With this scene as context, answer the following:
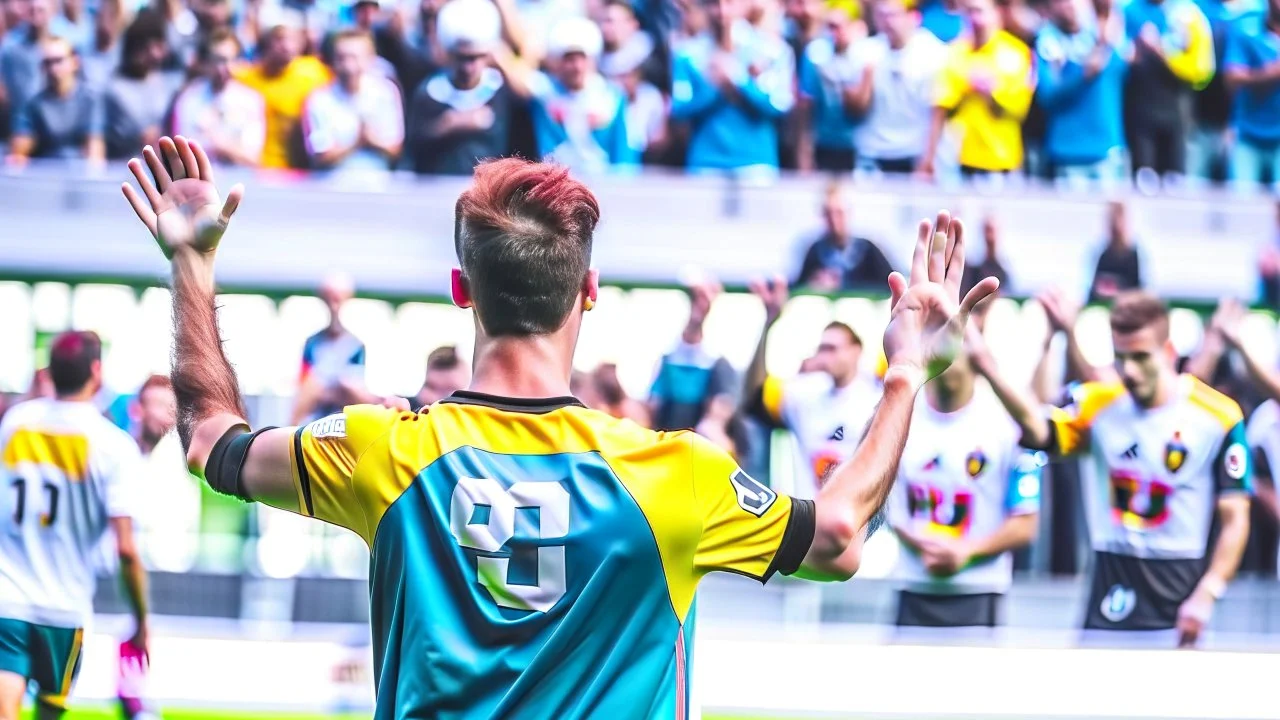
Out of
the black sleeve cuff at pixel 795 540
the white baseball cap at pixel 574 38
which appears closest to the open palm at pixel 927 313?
the black sleeve cuff at pixel 795 540

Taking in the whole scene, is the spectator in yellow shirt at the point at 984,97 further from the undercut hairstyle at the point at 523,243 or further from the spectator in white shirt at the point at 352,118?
the undercut hairstyle at the point at 523,243

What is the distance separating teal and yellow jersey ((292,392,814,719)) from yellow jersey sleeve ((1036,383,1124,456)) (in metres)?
5.23

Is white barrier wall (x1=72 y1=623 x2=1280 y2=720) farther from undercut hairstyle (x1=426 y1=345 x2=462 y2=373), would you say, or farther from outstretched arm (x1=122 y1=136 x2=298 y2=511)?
outstretched arm (x1=122 y1=136 x2=298 y2=511)

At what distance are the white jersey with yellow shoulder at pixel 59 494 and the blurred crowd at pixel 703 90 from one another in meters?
3.94

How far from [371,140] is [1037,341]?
171 inches

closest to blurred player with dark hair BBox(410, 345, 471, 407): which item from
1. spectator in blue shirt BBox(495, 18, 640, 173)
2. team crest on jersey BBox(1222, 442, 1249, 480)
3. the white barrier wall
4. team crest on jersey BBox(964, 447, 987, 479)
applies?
the white barrier wall

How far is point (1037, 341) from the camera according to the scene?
8914mm

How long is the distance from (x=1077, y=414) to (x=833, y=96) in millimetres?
3276

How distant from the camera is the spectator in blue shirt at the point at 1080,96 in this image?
9906 mm

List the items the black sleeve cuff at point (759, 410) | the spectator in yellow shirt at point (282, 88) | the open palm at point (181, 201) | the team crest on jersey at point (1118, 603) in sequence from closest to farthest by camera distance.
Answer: the open palm at point (181, 201)
the team crest on jersey at point (1118, 603)
the black sleeve cuff at point (759, 410)
the spectator in yellow shirt at point (282, 88)

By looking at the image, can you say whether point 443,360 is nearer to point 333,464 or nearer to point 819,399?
point 819,399

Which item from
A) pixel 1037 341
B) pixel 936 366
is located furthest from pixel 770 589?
pixel 936 366

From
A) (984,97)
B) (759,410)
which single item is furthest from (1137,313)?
(984,97)

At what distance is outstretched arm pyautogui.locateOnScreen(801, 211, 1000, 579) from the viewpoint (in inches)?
85.8
